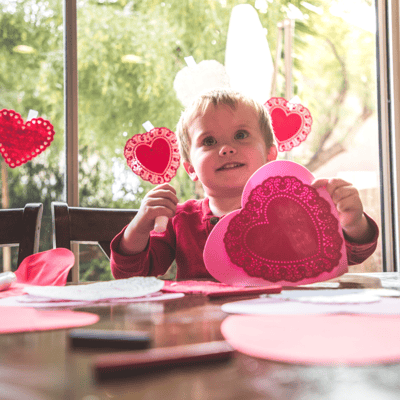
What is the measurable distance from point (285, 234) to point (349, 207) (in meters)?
0.13

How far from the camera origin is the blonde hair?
0.95 m

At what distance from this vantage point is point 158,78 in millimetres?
1879

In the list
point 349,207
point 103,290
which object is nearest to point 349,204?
point 349,207

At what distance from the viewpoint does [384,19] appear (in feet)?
6.57

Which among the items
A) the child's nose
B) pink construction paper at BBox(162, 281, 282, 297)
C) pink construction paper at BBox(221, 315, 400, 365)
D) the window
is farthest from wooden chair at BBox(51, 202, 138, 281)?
the window

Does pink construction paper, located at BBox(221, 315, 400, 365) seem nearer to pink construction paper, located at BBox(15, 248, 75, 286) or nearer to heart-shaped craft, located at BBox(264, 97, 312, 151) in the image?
pink construction paper, located at BBox(15, 248, 75, 286)

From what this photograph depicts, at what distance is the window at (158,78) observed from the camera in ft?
5.65

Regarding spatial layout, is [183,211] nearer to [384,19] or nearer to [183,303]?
[183,303]

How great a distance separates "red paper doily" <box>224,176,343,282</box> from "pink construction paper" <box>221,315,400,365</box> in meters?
0.25

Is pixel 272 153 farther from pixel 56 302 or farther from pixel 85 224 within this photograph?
pixel 56 302

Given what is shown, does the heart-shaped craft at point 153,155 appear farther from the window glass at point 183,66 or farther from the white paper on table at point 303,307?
the window glass at point 183,66

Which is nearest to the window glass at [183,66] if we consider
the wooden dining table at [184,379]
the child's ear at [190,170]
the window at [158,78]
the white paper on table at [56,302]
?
the window at [158,78]

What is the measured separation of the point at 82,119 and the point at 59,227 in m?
0.94

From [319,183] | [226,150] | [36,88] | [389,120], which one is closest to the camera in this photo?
[319,183]
